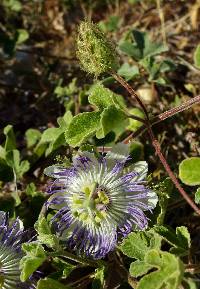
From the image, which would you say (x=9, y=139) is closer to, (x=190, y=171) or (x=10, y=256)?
(x=10, y=256)

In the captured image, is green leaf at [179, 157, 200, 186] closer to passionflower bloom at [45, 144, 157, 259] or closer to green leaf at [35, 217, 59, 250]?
passionflower bloom at [45, 144, 157, 259]

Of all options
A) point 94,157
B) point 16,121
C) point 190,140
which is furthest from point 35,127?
point 94,157

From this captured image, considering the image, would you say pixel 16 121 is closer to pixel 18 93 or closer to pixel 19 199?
pixel 18 93

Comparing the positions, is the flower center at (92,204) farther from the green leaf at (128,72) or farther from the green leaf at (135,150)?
the green leaf at (128,72)

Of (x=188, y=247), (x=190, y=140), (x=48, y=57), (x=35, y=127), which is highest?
(x=48, y=57)

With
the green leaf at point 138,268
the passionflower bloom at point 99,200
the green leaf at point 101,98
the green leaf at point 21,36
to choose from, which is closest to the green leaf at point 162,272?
the green leaf at point 138,268
